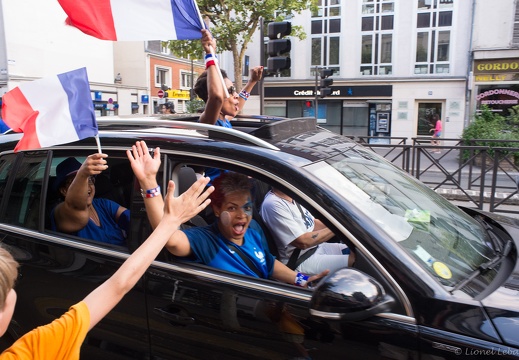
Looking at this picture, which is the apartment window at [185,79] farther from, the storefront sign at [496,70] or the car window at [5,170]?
the car window at [5,170]

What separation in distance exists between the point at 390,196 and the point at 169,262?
120 centimetres

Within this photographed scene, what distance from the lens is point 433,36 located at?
26.3m

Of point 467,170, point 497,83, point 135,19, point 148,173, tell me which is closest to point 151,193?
point 148,173

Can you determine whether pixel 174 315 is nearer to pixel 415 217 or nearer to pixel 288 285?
pixel 288 285

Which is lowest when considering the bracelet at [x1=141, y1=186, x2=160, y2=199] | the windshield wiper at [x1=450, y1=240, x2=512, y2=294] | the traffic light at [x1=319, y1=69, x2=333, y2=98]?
the windshield wiper at [x1=450, y1=240, x2=512, y2=294]

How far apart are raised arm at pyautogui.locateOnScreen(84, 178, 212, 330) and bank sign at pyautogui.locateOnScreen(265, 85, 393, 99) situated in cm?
2781

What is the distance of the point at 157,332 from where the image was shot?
7.13ft

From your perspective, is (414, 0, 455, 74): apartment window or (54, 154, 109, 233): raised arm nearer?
(54, 154, 109, 233): raised arm

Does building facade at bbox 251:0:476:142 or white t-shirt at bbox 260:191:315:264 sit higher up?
building facade at bbox 251:0:476:142

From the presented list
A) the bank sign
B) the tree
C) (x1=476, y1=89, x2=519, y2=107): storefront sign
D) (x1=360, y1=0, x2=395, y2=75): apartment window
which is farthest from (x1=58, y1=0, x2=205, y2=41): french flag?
(x1=360, y1=0, x2=395, y2=75): apartment window

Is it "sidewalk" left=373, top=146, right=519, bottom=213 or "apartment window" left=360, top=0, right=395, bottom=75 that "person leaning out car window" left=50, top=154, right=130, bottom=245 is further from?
"apartment window" left=360, top=0, right=395, bottom=75

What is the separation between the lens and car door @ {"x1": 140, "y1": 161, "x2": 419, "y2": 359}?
69.4 inches

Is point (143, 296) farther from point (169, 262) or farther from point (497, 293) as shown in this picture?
point (497, 293)

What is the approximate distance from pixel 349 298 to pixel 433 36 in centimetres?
2805
